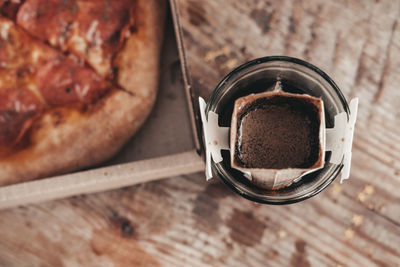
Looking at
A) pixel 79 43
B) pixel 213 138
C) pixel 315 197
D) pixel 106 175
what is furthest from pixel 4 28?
pixel 315 197

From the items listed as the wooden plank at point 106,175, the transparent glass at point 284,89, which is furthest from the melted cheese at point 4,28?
the transparent glass at point 284,89

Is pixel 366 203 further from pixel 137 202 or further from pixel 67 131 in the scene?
pixel 67 131

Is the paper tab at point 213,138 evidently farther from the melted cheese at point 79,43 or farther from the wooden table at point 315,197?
the melted cheese at point 79,43

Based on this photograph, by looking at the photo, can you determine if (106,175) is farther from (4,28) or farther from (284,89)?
(4,28)

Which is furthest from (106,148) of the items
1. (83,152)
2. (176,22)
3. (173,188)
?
(176,22)

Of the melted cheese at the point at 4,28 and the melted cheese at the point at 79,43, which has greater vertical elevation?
the melted cheese at the point at 4,28

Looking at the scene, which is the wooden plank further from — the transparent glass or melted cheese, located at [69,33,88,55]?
melted cheese, located at [69,33,88,55]

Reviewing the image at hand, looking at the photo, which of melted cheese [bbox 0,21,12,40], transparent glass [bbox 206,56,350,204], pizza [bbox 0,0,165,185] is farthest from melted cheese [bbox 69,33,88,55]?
transparent glass [bbox 206,56,350,204]
